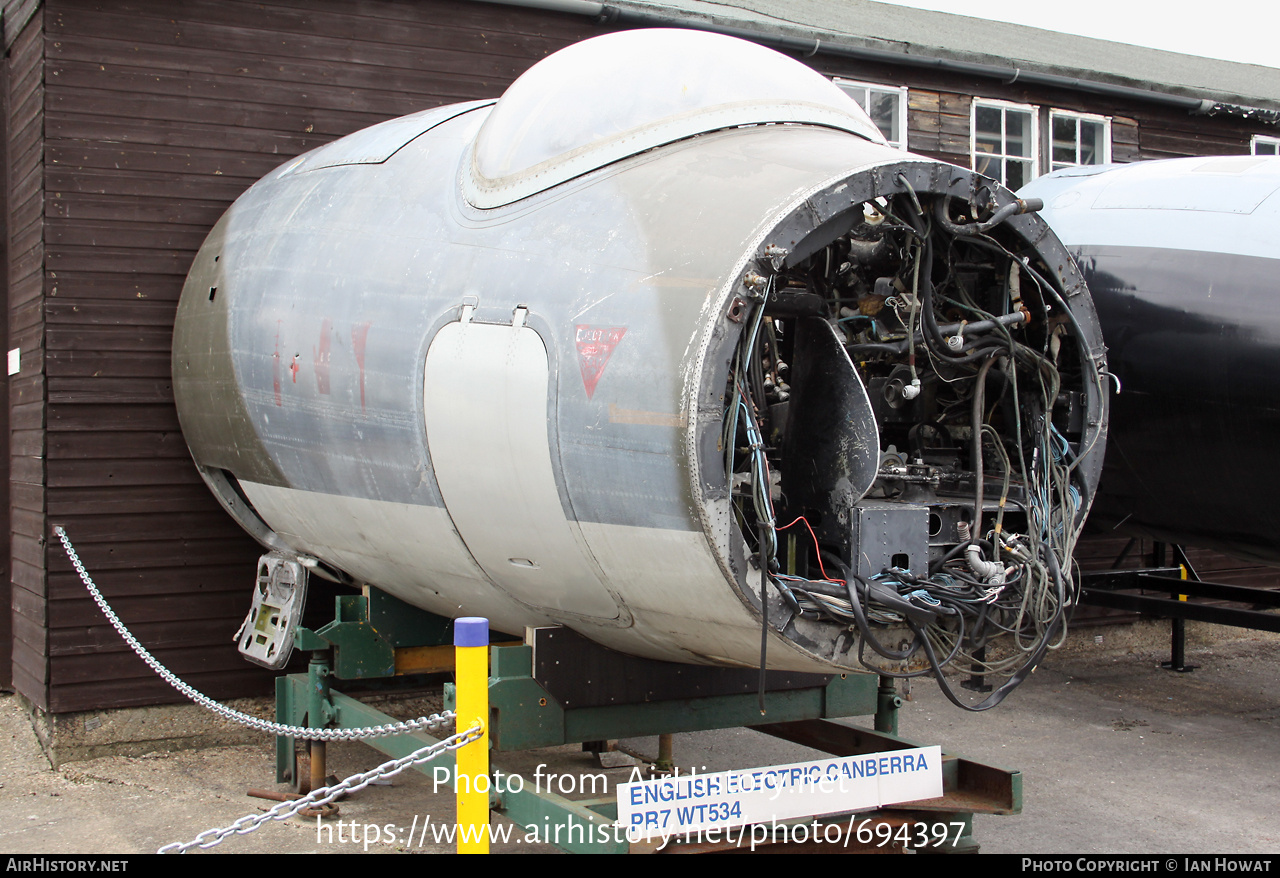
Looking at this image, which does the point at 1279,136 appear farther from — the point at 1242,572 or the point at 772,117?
the point at 772,117

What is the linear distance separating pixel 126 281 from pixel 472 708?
4.35 metres

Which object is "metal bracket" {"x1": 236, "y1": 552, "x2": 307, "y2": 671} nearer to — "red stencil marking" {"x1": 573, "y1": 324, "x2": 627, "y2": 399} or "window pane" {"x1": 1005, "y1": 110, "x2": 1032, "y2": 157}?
"red stencil marking" {"x1": 573, "y1": 324, "x2": 627, "y2": 399}

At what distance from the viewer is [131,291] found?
6.54 metres

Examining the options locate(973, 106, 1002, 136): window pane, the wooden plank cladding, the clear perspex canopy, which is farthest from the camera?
locate(973, 106, 1002, 136): window pane

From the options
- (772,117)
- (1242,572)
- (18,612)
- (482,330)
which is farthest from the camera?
(1242,572)

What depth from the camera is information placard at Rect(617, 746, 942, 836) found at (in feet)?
11.4

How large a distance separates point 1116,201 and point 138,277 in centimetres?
569

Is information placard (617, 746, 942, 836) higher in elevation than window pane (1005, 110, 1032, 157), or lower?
lower

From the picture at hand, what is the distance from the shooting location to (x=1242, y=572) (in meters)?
10.3

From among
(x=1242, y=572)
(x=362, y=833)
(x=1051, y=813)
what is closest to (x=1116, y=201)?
(x=1051, y=813)

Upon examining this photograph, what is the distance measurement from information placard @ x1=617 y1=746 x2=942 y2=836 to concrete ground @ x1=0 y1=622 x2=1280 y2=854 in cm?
118

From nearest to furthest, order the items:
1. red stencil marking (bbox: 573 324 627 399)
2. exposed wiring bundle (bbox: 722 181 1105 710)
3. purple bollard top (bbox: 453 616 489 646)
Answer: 1. purple bollard top (bbox: 453 616 489 646)
2. red stencil marking (bbox: 573 324 627 399)
3. exposed wiring bundle (bbox: 722 181 1105 710)

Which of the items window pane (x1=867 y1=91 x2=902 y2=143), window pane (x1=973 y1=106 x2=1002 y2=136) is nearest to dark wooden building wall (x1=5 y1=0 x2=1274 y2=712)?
window pane (x1=867 y1=91 x2=902 y2=143)

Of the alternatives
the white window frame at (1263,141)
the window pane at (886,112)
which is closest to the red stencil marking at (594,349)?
the window pane at (886,112)
